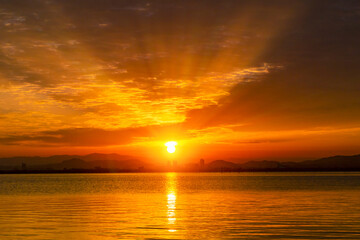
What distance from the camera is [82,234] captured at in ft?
109

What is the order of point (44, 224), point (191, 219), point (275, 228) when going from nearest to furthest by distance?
point (275, 228), point (44, 224), point (191, 219)

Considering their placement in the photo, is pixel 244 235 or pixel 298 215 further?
pixel 298 215

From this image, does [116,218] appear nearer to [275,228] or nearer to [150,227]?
[150,227]

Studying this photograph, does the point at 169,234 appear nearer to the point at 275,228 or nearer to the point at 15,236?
the point at 275,228

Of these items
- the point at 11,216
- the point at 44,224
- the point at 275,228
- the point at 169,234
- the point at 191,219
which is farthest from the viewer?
the point at 11,216

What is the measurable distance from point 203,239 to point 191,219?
11.2 metres

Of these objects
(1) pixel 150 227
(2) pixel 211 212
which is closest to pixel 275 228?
(1) pixel 150 227

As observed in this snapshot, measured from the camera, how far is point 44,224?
38.2 metres

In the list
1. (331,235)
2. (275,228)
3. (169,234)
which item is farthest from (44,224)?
(331,235)

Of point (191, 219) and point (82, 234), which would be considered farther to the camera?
point (191, 219)

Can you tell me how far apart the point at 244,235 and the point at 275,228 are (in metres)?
4.37

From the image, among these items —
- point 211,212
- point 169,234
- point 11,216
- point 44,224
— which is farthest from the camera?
point 211,212

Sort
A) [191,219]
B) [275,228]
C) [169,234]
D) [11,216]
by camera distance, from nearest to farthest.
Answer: [169,234]
[275,228]
[191,219]
[11,216]

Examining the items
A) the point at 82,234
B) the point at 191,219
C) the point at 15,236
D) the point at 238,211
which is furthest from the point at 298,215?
the point at 15,236
